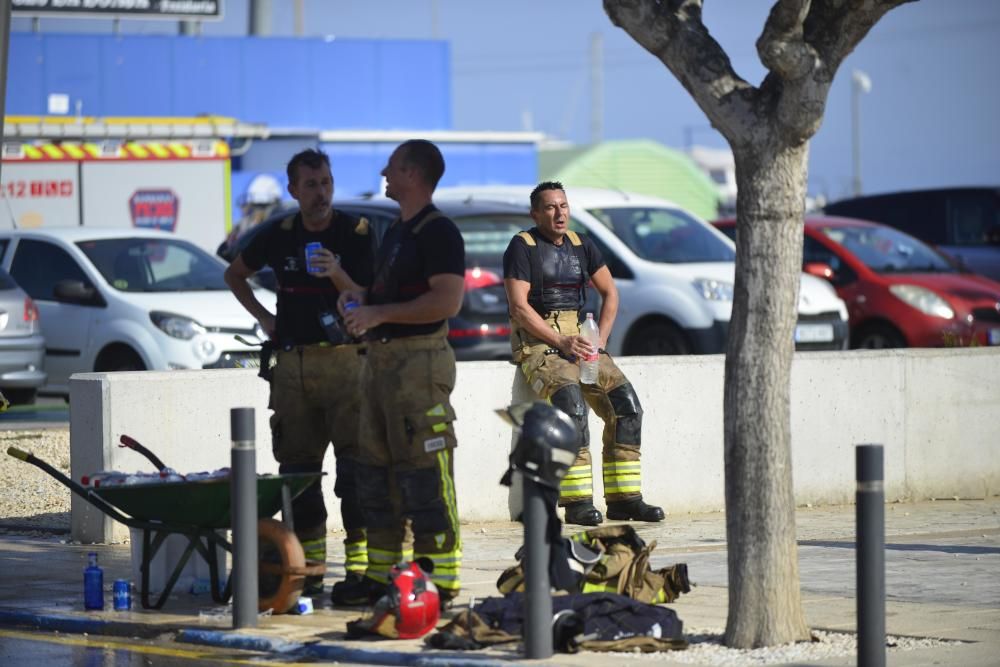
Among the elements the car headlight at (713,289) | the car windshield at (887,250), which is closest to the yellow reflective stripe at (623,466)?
the car headlight at (713,289)

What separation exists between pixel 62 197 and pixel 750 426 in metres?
17.0

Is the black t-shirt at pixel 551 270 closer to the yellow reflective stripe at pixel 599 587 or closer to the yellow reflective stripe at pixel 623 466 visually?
the yellow reflective stripe at pixel 623 466

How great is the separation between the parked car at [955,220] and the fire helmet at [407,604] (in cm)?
1600

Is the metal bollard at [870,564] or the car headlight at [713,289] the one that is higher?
the car headlight at [713,289]

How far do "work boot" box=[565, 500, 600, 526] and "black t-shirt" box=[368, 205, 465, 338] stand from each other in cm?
302

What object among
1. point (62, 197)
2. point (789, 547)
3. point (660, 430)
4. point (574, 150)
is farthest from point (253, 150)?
point (574, 150)

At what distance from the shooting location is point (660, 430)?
40.3 feet

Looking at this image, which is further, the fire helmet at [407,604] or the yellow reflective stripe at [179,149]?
the yellow reflective stripe at [179,149]

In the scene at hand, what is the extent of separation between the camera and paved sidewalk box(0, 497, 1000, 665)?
7523 mm

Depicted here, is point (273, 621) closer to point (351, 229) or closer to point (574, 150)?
point (351, 229)

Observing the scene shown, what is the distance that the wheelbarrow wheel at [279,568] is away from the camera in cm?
831

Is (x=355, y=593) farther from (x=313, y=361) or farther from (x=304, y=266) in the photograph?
(x=304, y=266)

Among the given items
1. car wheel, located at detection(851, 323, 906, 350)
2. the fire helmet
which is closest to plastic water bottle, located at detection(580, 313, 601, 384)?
the fire helmet

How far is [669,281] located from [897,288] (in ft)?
10.6
